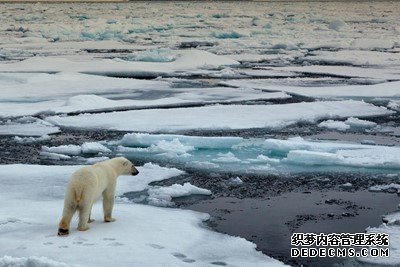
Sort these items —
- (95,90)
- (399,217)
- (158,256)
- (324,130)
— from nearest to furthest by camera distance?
1. (158,256)
2. (399,217)
3. (324,130)
4. (95,90)

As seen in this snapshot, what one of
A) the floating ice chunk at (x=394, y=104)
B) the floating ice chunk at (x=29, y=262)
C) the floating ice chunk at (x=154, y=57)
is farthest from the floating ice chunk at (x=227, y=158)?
the floating ice chunk at (x=154, y=57)

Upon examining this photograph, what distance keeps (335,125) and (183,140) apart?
96.5 inches

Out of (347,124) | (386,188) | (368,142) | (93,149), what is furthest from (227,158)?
(347,124)

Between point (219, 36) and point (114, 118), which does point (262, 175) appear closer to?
point (114, 118)

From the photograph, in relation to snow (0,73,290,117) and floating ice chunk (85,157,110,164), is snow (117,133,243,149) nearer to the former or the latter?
floating ice chunk (85,157,110,164)

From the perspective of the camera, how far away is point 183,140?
7766mm

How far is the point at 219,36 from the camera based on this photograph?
98.9ft

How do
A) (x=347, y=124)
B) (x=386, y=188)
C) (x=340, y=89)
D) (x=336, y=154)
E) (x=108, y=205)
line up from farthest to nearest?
(x=340, y=89) → (x=347, y=124) → (x=336, y=154) → (x=386, y=188) → (x=108, y=205)

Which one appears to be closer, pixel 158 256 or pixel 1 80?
pixel 158 256

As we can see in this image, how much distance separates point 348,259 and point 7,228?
218cm

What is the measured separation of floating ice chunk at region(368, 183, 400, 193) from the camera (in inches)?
234

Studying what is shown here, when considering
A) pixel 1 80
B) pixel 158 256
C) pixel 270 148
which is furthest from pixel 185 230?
pixel 1 80

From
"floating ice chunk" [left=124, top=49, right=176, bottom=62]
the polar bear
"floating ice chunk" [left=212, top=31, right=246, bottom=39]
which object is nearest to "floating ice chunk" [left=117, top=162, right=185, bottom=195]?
the polar bear

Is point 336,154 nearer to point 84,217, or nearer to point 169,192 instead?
point 169,192
